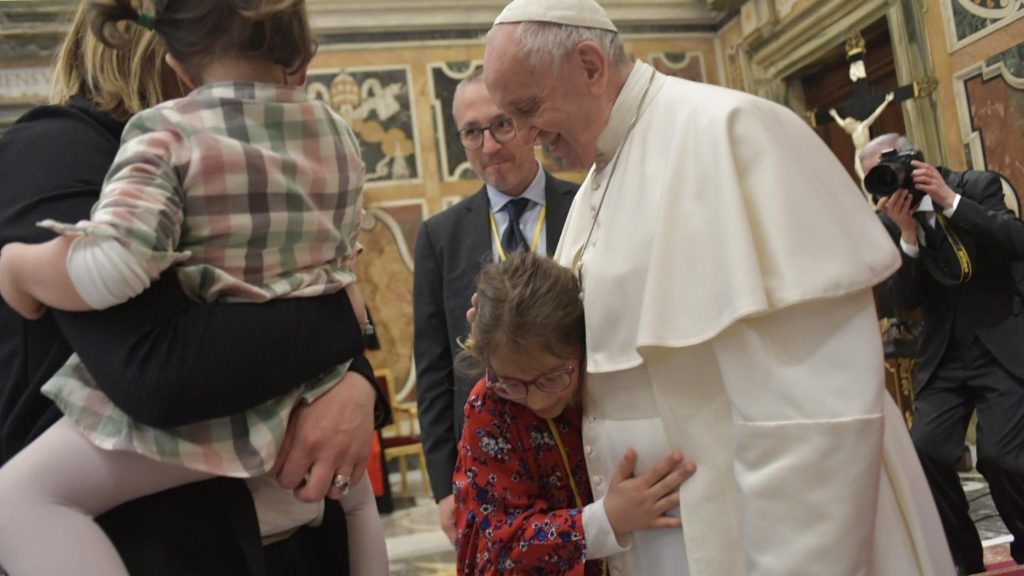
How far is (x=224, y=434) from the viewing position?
1.20 m

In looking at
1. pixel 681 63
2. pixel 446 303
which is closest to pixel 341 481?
pixel 446 303

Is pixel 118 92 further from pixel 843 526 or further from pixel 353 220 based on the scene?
pixel 843 526

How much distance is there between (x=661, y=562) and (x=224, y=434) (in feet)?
2.88

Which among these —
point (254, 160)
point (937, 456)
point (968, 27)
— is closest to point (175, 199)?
point (254, 160)

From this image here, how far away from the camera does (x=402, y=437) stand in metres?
8.62

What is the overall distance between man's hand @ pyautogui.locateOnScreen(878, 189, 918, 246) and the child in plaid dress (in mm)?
3420

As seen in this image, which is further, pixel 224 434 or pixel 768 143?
A: pixel 768 143

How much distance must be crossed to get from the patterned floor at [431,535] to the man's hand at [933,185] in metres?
1.74

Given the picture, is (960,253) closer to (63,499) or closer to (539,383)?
(539,383)

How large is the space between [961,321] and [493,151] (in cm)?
254

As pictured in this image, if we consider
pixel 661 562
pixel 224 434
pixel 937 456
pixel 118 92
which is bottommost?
pixel 937 456

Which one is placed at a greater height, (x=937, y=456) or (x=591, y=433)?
(x=591, y=433)

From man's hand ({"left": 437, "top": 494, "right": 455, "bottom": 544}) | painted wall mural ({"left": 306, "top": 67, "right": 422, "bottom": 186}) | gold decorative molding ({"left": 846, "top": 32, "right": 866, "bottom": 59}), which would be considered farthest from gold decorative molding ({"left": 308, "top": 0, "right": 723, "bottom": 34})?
man's hand ({"left": 437, "top": 494, "right": 455, "bottom": 544})

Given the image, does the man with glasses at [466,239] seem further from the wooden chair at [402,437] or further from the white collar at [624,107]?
the wooden chair at [402,437]
